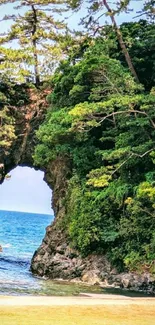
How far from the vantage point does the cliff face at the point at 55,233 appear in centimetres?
1820

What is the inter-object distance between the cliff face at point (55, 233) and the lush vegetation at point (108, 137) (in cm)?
49

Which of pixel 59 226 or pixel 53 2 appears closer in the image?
pixel 59 226

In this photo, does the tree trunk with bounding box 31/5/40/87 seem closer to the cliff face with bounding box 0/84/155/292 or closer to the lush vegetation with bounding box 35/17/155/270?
the cliff face with bounding box 0/84/155/292

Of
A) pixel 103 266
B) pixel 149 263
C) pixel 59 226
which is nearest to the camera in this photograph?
pixel 149 263

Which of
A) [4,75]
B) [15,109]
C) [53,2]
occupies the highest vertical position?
[53,2]

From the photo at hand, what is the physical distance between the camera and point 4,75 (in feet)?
86.6

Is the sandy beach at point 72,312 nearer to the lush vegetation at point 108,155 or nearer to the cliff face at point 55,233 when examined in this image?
the lush vegetation at point 108,155

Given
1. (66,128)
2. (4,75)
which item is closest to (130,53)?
(66,128)

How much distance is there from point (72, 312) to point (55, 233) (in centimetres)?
1218

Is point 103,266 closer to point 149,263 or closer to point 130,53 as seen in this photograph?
point 149,263

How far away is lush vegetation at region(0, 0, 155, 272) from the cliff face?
0.49 meters

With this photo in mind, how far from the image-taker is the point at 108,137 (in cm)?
1941

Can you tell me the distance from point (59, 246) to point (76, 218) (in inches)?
70.3

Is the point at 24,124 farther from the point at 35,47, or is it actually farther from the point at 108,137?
the point at 108,137
